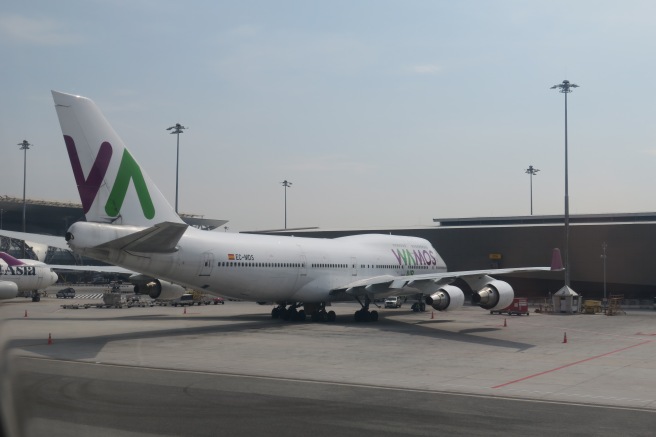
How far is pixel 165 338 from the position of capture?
27.5 metres

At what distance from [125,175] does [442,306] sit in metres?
15.2

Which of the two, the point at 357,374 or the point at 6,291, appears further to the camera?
the point at 357,374

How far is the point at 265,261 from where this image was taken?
32781mm

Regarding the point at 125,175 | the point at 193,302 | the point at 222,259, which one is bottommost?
the point at 193,302

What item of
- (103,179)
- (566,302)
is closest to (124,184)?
(103,179)

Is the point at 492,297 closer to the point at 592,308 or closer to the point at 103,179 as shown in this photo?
the point at 592,308

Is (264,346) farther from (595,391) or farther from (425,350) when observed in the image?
(595,391)

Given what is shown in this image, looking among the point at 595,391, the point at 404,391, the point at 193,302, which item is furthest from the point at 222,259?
the point at 193,302

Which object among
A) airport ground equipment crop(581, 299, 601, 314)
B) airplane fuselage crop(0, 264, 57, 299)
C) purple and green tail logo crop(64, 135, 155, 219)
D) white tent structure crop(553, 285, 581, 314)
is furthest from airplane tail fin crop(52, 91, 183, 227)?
airport ground equipment crop(581, 299, 601, 314)

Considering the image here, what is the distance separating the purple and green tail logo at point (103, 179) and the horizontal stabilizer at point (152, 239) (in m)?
1.67

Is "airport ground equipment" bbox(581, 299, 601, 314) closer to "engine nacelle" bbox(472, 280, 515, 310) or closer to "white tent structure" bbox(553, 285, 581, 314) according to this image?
"white tent structure" bbox(553, 285, 581, 314)

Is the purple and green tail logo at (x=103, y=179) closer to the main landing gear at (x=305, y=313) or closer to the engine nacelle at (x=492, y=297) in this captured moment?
the main landing gear at (x=305, y=313)

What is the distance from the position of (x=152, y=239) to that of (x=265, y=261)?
835 cm

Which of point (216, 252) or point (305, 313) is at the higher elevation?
point (216, 252)
